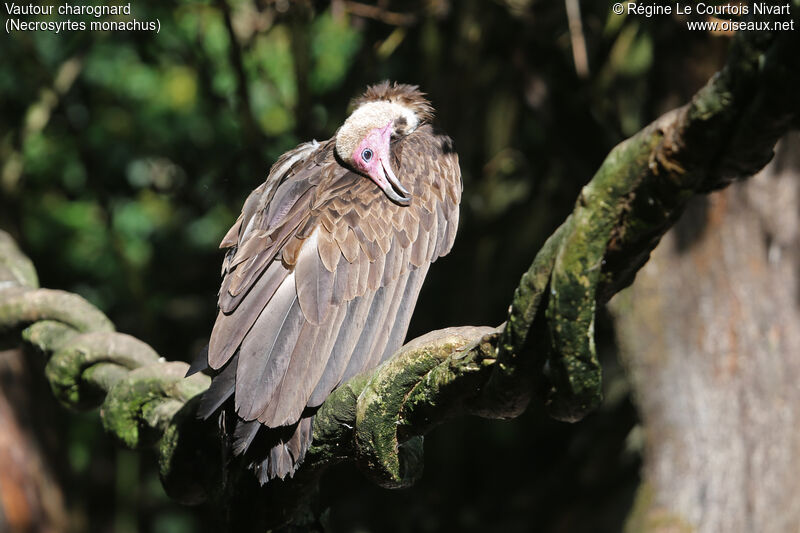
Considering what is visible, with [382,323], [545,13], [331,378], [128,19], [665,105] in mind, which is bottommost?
[331,378]

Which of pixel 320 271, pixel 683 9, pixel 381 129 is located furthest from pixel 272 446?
pixel 683 9

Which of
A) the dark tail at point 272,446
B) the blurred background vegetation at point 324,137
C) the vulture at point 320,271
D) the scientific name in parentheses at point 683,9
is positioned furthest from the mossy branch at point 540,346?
the blurred background vegetation at point 324,137

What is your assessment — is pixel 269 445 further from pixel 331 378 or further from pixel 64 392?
pixel 64 392

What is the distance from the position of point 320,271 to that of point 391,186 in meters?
0.50

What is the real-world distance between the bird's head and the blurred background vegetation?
1596 mm

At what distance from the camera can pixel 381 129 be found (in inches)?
128

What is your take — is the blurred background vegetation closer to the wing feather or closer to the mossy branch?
the wing feather

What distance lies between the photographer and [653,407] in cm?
462

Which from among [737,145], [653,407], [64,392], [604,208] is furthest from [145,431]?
[653,407]

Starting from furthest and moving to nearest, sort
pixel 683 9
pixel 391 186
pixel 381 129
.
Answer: pixel 683 9
pixel 381 129
pixel 391 186

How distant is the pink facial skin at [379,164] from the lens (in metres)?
3.03

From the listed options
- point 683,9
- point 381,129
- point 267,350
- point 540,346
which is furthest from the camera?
point 683,9

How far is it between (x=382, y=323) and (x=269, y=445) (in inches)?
25.3

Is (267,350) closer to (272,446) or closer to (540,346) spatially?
(272,446)
